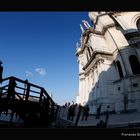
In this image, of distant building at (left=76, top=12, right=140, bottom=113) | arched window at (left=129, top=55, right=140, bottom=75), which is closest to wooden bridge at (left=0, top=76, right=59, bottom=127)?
distant building at (left=76, top=12, right=140, bottom=113)

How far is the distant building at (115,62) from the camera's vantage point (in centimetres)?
1700

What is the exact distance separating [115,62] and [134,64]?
2110 mm

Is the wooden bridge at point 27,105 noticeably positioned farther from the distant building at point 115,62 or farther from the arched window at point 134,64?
the arched window at point 134,64

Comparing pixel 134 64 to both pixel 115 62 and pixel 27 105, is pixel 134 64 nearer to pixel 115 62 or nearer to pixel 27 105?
pixel 115 62

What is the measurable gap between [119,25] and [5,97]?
15907mm

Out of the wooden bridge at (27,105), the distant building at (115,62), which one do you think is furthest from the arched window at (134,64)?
the wooden bridge at (27,105)

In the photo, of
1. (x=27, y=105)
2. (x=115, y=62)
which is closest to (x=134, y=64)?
(x=115, y=62)

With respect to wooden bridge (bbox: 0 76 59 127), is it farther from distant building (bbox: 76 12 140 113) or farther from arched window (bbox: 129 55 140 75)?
arched window (bbox: 129 55 140 75)

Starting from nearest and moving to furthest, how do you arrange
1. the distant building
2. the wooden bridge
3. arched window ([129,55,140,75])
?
the wooden bridge
the distant building
arched window ([129,55,140,75])

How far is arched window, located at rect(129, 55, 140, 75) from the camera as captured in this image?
17961mm

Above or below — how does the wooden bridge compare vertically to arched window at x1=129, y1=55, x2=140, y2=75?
below
